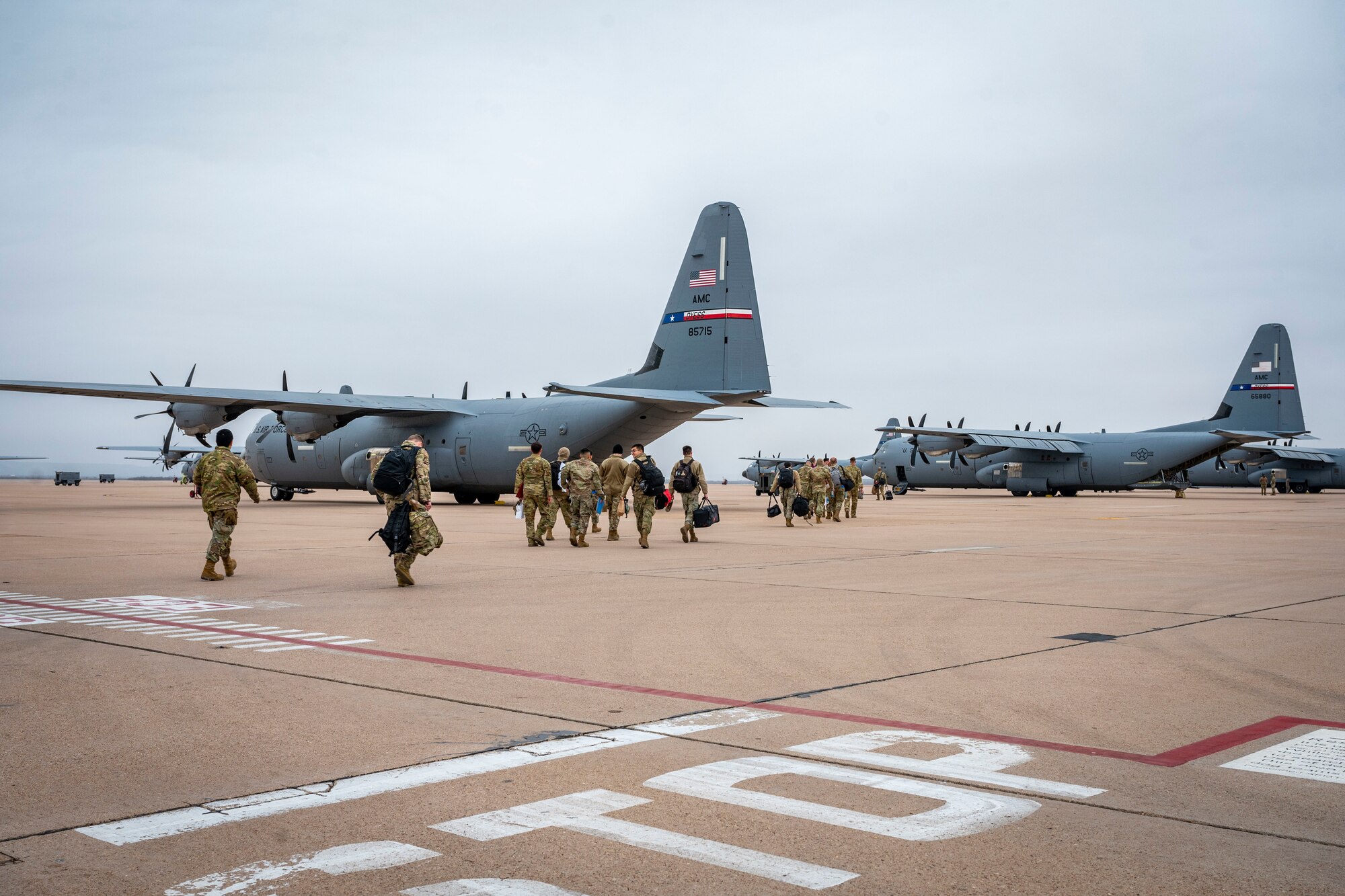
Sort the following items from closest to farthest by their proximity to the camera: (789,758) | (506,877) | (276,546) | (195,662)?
(506,877), (789,758), (195,662), (276,546)

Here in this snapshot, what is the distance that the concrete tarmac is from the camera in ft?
12.4

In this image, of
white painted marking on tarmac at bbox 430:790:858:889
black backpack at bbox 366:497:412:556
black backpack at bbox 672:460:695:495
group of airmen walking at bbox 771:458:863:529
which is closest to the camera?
white painted marking on tarmac at bbox 430:790:858:889

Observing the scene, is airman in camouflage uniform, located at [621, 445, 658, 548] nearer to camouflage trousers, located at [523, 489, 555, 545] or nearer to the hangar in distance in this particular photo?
camouflage trousers, located at [523, 489, 555, 545]

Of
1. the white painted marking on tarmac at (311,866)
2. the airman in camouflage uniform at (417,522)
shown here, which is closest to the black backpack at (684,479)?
the airman in camouflage uniform at (417,522)

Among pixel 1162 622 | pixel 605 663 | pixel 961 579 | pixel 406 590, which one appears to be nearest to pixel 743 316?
pixel 961 579

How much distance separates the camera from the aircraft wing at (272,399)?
94.5 ft

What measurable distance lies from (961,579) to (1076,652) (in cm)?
512

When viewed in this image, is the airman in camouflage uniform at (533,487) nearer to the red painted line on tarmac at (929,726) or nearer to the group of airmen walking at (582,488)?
the group of airmen walking at (582,488)

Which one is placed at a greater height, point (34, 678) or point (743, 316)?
point (743, 316)

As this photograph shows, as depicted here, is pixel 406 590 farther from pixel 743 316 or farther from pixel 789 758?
pixel 743 316

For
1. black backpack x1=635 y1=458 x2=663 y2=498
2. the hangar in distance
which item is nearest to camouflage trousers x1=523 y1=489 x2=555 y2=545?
black backpack x1=635 y1=458 x2=663 y2=498

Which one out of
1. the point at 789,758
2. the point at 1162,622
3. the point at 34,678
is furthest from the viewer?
the point at 1162,622

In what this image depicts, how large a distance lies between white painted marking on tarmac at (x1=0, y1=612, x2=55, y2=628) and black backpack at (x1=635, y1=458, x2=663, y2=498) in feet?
32.4

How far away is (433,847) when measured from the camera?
3902mm
